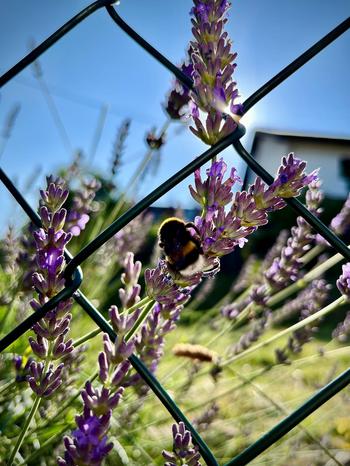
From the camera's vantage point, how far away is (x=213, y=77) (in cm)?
50

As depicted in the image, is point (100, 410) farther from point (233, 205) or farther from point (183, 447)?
point (233, 205)

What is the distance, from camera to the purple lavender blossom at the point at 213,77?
1.64ft

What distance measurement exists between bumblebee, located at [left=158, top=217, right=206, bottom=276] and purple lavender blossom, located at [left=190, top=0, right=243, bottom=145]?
0.09m

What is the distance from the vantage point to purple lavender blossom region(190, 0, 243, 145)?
50 cm

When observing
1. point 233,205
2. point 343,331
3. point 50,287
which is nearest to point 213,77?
point 233,205

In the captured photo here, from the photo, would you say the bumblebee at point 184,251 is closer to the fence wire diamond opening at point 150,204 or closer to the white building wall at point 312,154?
the fence wire diamond opening at point 150,204

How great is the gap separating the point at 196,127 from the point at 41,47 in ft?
0.66

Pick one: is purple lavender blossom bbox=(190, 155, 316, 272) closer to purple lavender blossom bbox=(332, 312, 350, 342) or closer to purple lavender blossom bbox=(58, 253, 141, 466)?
purple lavender blossom bbox=(58, 253, 141, 466)

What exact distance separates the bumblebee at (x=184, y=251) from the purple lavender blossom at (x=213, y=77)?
0.09 meters

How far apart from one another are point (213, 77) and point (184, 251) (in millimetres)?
167

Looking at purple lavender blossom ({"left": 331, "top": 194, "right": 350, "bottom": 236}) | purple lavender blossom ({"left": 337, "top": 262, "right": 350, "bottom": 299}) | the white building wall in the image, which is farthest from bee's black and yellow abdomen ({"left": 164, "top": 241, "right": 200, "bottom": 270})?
the white building wall

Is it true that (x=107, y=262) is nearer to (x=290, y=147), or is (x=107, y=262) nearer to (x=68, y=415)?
(x=68, y=415)

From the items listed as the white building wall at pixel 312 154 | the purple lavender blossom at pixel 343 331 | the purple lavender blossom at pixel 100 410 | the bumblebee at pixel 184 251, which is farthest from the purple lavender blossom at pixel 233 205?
the white building wall at pixel 312 154

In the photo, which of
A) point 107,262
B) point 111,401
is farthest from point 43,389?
point 107,262
